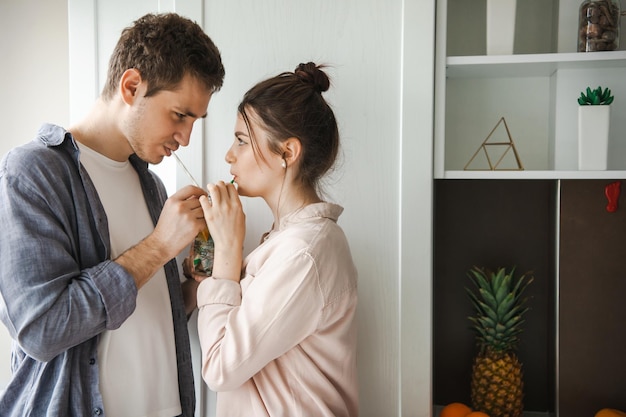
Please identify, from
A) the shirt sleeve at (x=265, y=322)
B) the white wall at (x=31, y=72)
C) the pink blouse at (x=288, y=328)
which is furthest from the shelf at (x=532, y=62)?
the white wall at (x=31, y=72)

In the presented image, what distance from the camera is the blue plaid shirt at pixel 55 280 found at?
3.82 feet

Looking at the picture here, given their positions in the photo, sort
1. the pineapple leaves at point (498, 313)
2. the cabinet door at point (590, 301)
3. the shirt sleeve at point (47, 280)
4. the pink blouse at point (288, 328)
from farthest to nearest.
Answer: the pineapple leaves at point (498, 313)
the cabinet door at point (590, 301)
the pink blouse at point (288, 328)
the shirt sleeve at point (47, 280)

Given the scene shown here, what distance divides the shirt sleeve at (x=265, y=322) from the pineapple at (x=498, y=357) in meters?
0.90

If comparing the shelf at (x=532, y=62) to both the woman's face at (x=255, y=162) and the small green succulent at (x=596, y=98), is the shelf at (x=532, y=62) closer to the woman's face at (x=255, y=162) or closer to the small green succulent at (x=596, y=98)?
the small green succulent at (x=596, y=98)

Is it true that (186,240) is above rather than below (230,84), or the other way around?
below

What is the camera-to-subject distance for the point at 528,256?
7.02ft

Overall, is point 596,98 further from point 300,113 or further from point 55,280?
point 55,280

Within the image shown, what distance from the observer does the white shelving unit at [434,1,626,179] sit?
1680mm

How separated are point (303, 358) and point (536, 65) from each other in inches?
44.9

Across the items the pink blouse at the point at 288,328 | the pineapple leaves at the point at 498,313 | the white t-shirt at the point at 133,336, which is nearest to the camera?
the pink blouse at the point at 288,328

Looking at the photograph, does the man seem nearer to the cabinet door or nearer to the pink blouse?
the pink blouse

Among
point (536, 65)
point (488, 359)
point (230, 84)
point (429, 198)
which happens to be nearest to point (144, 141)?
point (230, 84)

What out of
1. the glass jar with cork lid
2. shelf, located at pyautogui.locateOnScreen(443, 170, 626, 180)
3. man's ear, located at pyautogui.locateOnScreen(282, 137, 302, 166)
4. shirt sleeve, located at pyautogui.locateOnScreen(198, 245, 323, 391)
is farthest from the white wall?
the glass jar with cork lid

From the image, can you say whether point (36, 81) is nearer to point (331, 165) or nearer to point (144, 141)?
point (144, 141)
